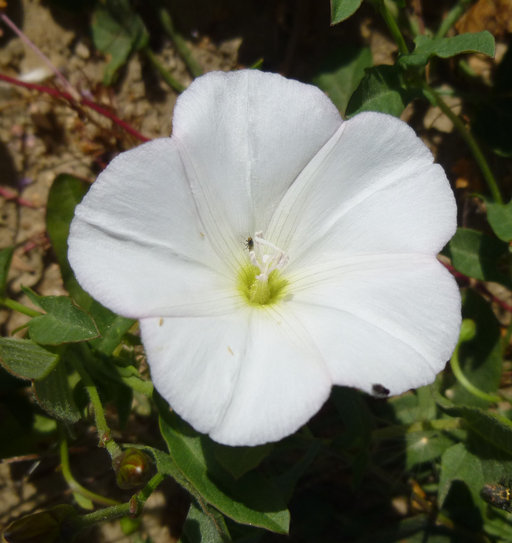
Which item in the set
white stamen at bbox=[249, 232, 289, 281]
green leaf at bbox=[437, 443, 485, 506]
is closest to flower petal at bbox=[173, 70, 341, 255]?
white stamen at bbox=[249, 232, 289, 281]

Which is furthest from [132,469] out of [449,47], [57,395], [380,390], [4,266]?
[449,47]

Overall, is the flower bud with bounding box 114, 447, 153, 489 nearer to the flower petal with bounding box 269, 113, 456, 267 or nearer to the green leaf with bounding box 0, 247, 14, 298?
the green leaf with bounding box 0, 247, 14, 298

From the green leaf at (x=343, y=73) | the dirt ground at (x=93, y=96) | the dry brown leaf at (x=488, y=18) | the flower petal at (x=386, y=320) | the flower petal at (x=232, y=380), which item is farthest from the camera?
the dry brown leaf at (x=488, y=18)

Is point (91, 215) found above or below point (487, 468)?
above

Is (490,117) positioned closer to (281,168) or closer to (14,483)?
(281,168)

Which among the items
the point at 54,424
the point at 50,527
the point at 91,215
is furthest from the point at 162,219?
the point at 54,424

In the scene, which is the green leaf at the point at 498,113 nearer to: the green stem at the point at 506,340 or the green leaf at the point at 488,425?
the green stem at the point at 506,340

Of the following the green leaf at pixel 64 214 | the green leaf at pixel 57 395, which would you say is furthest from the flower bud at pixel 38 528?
the green leaf at pixel 64 214

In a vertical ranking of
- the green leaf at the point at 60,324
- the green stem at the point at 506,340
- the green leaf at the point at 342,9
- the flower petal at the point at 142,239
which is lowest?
the green stem at the point at 506,340
